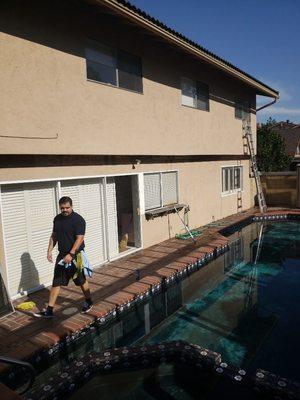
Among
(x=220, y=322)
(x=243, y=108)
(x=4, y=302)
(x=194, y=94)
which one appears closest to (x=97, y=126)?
(x=4, y=302)

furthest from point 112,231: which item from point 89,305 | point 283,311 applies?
point 283,311

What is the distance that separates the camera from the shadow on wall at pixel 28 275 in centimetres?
709

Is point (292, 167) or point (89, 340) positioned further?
point (292, 167)

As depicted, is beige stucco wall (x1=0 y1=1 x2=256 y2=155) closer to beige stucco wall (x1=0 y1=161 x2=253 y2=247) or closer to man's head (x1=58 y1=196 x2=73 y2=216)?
beige stucco wall (x1=0 y1=161 x2=253 y2=247)

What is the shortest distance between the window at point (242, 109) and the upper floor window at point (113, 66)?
8.41m

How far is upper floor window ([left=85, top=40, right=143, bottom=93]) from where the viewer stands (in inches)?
330

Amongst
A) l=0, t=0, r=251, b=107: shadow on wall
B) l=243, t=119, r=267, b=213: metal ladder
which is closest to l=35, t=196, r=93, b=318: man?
l=0, t=0, r=251, b=107: shadow on wall

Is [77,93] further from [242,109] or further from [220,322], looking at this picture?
[242,109]

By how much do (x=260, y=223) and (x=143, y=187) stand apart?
795 centimetres

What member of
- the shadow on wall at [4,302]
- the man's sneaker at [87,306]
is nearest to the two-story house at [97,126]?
the shadow on wall at [4,302]

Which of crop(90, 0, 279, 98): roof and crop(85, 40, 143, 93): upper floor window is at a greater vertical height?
crop(90, 0, 279, 98): roof

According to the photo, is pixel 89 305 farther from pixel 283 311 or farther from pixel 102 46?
pixel 102 46

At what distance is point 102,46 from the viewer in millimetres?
8695

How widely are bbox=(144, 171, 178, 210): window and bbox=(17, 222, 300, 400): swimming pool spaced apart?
275 centimetres
